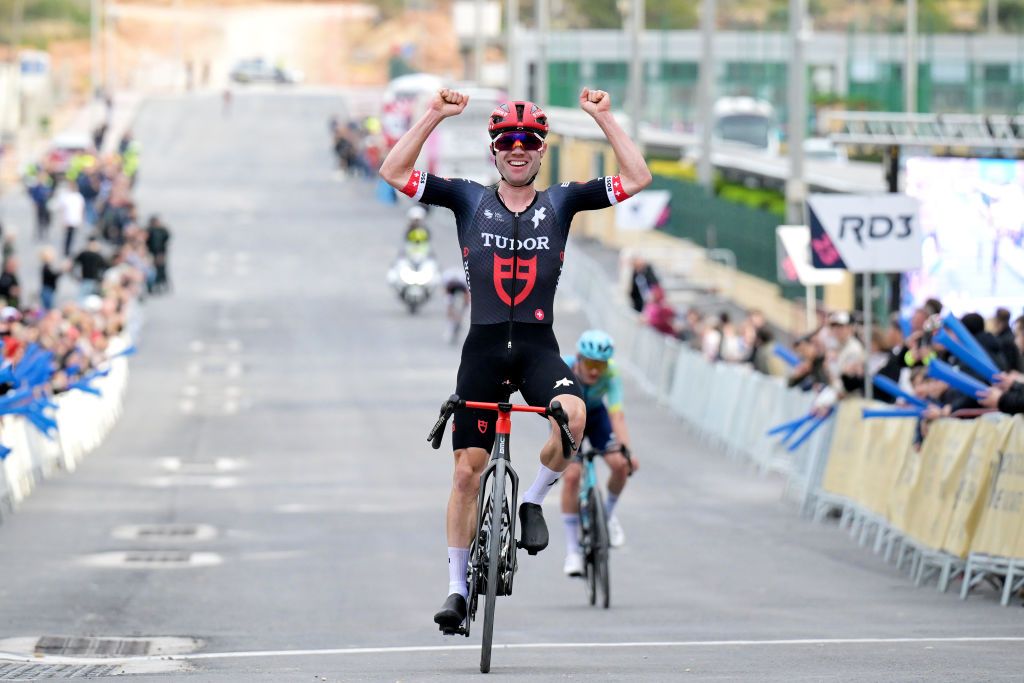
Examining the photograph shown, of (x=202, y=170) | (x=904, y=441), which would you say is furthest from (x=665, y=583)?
(x=202, y=170)

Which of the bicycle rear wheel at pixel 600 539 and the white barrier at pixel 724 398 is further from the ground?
the bicycle rear wheel at pixel 600 539

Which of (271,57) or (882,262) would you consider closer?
(882,262)

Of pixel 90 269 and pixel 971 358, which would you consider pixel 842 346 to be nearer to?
pixel 971 358

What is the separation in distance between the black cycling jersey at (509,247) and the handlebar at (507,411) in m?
0.38

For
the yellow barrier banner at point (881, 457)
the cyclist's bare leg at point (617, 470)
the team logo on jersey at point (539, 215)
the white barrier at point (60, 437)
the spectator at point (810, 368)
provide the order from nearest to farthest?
1. the team logo on jersey at point (539, 215)
2. the cyclist's bare leg at point (617, 470)
3. the yellow barrier banner at point (881, 457)
4. the white barrier at point (60, 437)
5. the spectator at point (810, 368)

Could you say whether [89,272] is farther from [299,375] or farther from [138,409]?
[138,409]

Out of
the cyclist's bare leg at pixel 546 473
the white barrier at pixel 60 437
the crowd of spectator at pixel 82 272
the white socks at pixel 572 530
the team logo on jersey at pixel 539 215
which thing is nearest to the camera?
the cyclist's bare leg at pixel 546 473

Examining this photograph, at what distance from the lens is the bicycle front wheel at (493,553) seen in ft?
32.8

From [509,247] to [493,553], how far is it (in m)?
1.39

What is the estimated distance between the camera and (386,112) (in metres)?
86.9

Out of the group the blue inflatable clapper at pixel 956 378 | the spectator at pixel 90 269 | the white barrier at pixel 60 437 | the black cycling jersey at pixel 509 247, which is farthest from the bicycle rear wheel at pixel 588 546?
the spectator at pixel 90 269

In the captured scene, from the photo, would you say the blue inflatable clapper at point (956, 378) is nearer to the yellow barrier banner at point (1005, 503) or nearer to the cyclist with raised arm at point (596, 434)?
the yellow barrier banner at point (1005, 503)

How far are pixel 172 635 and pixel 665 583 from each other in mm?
4611

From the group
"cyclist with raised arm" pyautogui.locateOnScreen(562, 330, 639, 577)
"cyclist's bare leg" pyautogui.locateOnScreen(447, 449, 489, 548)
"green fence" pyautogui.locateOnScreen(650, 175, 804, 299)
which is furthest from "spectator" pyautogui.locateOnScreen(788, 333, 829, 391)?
"green fence" pyautogui.locateOnScreen(650, 175, 804, 299)
